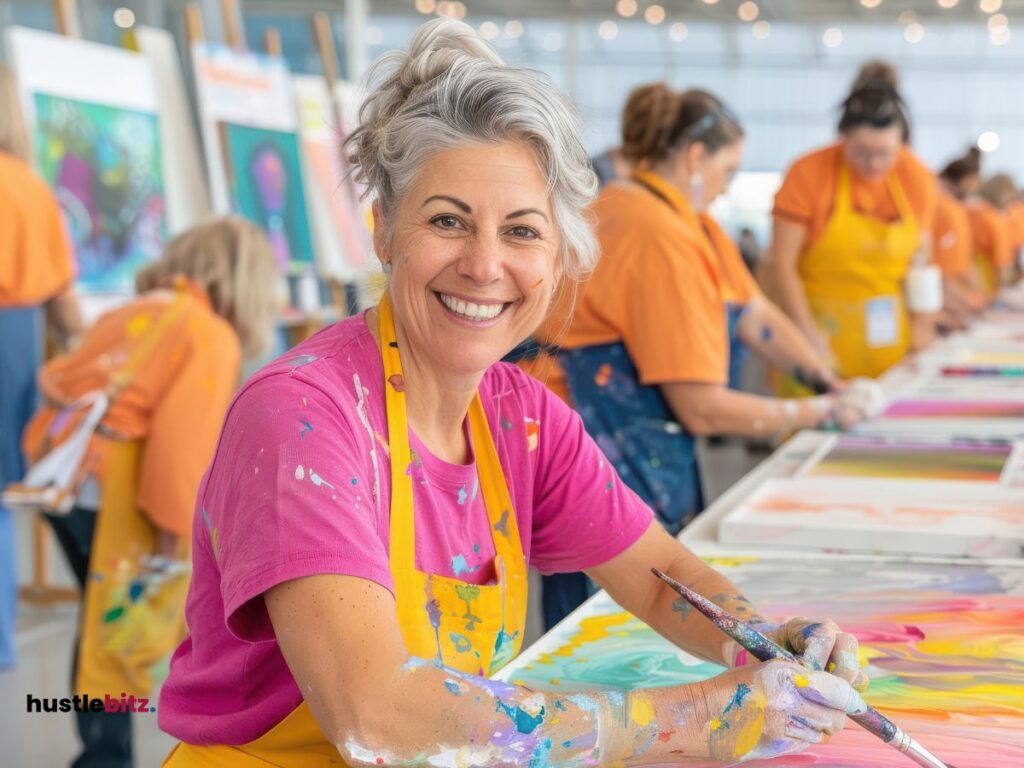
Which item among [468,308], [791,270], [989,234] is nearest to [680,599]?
[468,308]

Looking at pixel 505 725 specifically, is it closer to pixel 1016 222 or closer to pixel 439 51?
pixel 439 51

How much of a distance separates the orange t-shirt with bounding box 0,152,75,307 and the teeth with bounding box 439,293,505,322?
2.77m

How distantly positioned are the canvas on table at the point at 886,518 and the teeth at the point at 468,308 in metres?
0.84

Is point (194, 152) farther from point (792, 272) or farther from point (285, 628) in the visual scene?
point (285, 628)

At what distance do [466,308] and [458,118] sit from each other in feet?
0.61

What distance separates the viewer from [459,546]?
50.4 inches

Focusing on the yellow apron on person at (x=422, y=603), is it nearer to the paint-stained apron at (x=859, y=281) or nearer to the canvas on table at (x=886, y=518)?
the canvas on table at (x=886, y=518)

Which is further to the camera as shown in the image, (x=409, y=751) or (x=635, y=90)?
(x=635, y=90)

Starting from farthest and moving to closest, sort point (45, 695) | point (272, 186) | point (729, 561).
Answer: point (272, 186) → point (45, 695) → point (729, 561)

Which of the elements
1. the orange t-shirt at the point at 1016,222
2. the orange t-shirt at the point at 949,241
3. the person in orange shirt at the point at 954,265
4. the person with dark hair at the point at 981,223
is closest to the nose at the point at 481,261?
the person in orange shirt at the point at 954,265

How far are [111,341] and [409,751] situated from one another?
196cm

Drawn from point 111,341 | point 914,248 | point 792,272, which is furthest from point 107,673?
point 914,248

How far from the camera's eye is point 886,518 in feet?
6.45

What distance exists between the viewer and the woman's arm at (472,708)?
3.27ft
